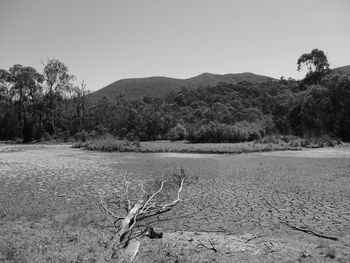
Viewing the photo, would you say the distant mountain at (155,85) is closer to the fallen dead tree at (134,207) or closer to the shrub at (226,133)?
the shrub at (226,133)

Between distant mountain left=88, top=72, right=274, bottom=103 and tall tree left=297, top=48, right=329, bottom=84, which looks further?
distant mountain left=88, top=72, right=274, bottom=103

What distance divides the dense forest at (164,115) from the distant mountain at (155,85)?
47.5 m

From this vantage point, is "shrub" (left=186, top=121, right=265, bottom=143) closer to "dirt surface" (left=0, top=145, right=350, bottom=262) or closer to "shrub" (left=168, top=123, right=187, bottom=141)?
"shrub" (left=168, top=123, right=187, bottom=141)

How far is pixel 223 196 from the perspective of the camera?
28.3 ft

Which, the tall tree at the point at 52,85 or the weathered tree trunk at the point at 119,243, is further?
the tall tree at the point at 52,85

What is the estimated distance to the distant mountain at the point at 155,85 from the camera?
110625 mm

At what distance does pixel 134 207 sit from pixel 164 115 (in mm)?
42632

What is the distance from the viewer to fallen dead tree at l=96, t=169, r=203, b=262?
468 centimetres

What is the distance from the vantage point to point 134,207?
661cm

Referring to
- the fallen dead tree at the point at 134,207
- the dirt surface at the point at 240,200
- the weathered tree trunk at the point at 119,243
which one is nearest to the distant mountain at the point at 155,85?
the dirt surface at the point at 240,200

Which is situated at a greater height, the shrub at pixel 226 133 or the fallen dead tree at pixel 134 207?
the shrub at pixel 226 133

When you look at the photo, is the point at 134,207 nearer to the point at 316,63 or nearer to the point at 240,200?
the point at 240,200

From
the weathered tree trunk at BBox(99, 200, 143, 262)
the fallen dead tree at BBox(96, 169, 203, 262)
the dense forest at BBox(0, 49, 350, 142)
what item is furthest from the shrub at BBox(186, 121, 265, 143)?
the weathered tree trunk at BBox(99, 200, 143, 262)

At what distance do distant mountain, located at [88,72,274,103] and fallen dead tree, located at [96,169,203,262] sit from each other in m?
95.9
